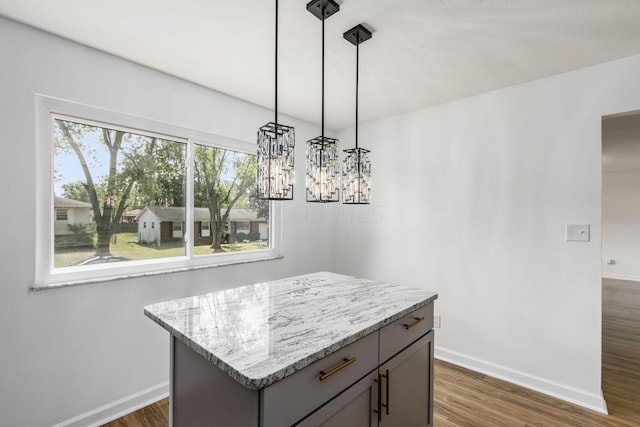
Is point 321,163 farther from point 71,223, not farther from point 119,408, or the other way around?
point 119,408

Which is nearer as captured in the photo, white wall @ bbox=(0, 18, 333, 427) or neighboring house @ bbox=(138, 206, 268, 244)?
white wall @ bbox=(0, 18, 333, 427)

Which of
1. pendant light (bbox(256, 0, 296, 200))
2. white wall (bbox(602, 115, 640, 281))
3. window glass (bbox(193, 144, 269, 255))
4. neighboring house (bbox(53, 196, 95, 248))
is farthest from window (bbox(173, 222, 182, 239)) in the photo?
white wall (bbox(602, 115, 640, 281))

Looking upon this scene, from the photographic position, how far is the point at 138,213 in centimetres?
219

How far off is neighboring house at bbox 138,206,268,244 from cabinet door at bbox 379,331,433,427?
6.13 feet

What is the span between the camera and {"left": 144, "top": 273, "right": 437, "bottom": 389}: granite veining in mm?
921

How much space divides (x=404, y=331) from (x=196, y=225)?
A: 6.14 ft

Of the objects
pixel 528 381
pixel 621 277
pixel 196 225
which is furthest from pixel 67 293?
pixel 621 277

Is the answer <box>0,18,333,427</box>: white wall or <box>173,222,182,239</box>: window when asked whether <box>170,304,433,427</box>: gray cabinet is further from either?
<box>173,222,182,239</box>: window

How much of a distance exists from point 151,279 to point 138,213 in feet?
1.65

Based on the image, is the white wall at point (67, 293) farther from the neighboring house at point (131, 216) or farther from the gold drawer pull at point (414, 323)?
the gold drawer pull at point (414, 323)

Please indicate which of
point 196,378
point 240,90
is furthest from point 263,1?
point 196,378

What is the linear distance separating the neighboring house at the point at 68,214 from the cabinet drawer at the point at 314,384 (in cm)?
183

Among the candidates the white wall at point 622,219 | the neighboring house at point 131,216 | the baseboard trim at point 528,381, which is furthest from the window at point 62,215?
the white wall at point 622,219

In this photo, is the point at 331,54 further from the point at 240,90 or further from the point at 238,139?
the point at 238,139
